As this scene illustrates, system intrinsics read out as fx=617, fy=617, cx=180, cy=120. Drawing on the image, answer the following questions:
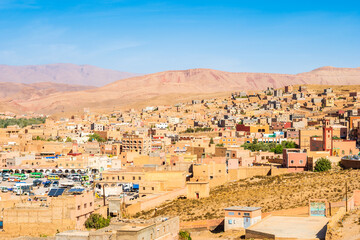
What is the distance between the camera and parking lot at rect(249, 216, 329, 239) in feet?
74.7

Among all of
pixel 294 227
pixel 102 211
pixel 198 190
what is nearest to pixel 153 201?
pixel 198 190

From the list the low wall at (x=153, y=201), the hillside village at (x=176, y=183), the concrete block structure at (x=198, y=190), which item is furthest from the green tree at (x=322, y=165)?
the low wall at (x=153, y=201)

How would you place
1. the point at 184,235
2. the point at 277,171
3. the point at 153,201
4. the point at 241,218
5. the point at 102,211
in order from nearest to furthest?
the point at 184,235, the point at 241,218, the point at 102,211, the point at 153,201, the point at 277,171

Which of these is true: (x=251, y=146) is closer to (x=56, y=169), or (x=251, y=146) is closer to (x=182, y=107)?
(x=56, y=169)

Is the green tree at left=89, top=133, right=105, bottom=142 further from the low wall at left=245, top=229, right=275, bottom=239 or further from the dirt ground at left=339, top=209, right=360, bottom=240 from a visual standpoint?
the low wall at left=245, top=229, right=275, bottom=239

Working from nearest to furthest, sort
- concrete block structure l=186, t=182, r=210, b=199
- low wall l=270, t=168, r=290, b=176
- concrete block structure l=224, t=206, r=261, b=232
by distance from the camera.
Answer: concrete block structure l=224, t=206, r=261, b=232, concrete block structure l=186, t=182, r=210, b=199, low wall l=270, t=168, r=290, b=176

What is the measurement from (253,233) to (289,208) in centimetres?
693

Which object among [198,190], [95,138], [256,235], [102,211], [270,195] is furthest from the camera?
[95,138]

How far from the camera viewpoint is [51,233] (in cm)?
2819

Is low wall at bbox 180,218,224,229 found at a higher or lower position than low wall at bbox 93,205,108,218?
lower

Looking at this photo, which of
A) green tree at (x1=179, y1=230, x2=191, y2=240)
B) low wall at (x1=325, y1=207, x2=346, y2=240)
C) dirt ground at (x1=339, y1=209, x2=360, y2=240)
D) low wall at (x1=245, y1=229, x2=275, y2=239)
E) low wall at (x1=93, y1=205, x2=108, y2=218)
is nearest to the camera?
low wall at (x1=325, y1=207, x2=346, y2=240)

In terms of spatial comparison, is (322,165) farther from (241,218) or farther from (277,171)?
(241,218)

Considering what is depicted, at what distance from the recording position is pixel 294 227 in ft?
80.4

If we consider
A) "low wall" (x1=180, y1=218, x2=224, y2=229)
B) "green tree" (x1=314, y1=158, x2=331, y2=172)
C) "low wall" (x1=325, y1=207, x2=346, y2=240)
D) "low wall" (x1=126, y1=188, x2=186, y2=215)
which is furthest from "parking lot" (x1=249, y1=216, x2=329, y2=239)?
"green tree" (x1=314, y1=158, x2=331, y2=172)
